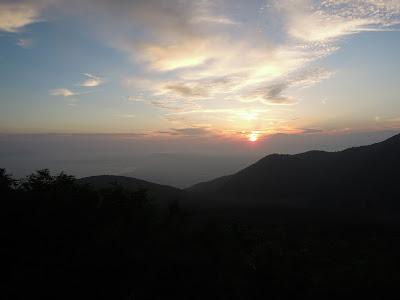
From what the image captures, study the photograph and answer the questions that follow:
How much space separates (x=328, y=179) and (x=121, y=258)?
5341 inches

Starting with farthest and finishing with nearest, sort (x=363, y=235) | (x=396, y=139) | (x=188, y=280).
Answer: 1. (x=396, y=139)
2. (x=363, y=235)
3. (x=188, y=280)

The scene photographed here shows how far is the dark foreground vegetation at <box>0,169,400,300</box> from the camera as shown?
82.9ft

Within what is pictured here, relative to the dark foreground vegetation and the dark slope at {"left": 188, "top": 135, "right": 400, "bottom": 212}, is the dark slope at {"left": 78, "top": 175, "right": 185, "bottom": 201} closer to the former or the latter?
the dark slope at {"left": 188, "top": 135, "right": 400, "bottom": 212}

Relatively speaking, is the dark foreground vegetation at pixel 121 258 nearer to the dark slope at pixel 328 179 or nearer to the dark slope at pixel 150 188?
the dark slope at pixel 150 188

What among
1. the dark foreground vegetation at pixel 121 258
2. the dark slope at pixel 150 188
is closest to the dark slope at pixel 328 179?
the dark slope at pixel 150 188

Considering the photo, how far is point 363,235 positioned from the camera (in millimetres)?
84750

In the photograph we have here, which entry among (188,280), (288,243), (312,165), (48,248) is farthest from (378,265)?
(312,165)

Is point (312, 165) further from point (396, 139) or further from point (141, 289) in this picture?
point (141, 289)

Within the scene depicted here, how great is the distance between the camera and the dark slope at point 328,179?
A: 127812mm

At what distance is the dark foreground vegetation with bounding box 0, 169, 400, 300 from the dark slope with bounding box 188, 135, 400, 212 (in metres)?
95.1

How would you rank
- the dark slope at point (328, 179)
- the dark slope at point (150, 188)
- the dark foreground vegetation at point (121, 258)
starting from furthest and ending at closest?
the dark slope at point (328, 179), the dark slope at point (150, 188), the dark foreground vegetation at point (121, 258)

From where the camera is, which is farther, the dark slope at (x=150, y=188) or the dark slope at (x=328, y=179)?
the dark slope at (x=328, y=179)

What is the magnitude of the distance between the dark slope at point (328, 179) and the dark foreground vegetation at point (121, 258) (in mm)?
95083

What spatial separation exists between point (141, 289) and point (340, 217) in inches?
3608
